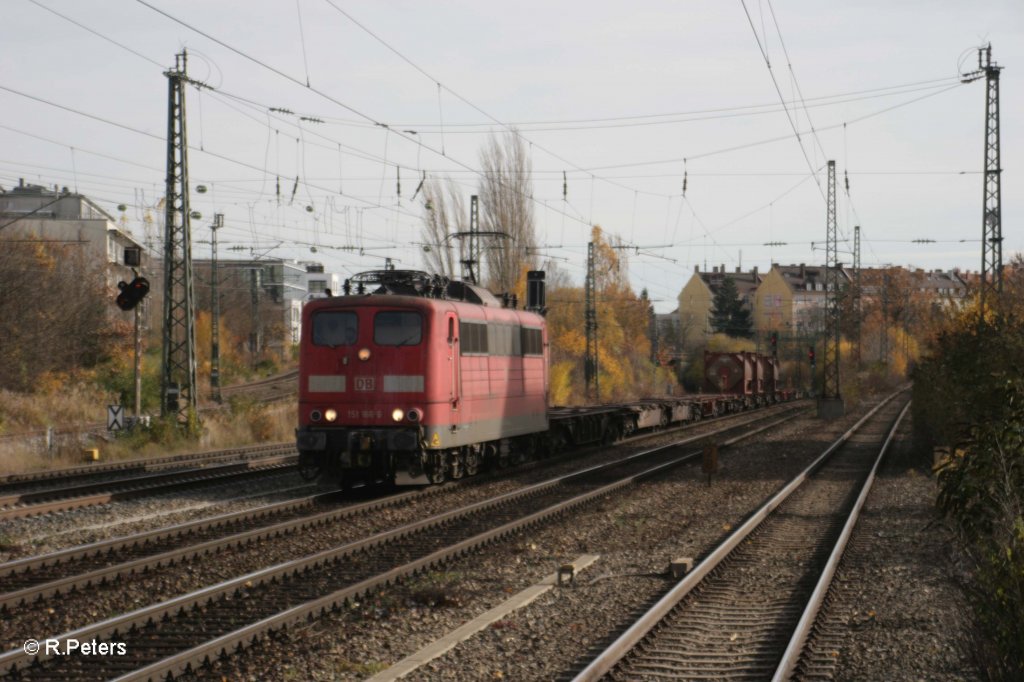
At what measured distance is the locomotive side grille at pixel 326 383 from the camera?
1781cm

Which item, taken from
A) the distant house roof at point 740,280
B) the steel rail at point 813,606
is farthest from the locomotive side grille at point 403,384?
the distant house roof at point 740,280

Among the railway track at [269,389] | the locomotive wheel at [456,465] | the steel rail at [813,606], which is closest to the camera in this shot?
the steel rail at [813,606]

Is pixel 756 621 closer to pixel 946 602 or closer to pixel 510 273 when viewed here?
pixel 946 602

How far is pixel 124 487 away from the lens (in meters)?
18.7

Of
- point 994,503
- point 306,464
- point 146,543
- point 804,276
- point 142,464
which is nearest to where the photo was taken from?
point 994,503

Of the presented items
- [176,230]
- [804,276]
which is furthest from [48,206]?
[804,276]

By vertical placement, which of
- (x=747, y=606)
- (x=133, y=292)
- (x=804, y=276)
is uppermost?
(x=804, y=276)

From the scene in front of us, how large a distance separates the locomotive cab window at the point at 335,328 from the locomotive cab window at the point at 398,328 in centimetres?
40

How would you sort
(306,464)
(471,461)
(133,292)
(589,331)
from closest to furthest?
1. (306,464)
2. (471,461)
3. (133,292)
4. (589,331)

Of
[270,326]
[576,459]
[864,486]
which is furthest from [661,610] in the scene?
[270,326]

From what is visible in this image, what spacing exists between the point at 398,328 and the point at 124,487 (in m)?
5.34

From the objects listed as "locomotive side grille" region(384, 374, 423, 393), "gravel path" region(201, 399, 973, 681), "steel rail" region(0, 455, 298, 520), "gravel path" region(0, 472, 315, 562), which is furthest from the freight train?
"gravel path" region(201, 399, 973, 681)

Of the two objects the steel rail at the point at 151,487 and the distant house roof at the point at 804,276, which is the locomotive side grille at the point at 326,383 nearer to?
the steel rail at the point at 151,487

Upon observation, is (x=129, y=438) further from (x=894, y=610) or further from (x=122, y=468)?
(x=894, y=610)
